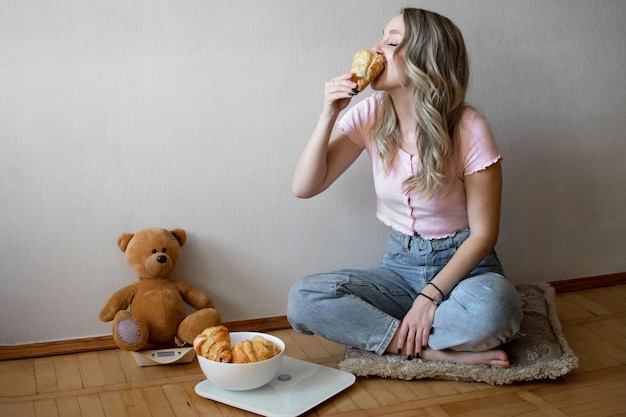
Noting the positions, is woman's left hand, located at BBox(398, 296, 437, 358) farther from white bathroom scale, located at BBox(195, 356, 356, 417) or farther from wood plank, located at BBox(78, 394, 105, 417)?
wood plank, located at BBox(78, 394, 105, 417)

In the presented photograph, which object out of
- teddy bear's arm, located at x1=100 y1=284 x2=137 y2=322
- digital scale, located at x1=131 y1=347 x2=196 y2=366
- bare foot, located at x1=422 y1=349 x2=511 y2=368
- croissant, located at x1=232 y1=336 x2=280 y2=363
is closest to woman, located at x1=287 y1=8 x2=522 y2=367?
bare foot, located at x1=422 y1=349 x2=511 y2=368

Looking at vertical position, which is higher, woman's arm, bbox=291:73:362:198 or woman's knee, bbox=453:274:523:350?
woman's arm, bbox=291:73:362:198

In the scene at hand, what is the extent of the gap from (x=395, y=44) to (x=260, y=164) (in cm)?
47

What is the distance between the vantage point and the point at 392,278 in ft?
6.30

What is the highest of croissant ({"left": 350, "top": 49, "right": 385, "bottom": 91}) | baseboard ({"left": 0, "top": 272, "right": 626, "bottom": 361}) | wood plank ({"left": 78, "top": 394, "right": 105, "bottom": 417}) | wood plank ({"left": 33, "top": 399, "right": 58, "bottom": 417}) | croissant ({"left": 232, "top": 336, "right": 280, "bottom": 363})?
croissant ({"left": 350, "top": 49, "right": 385, "bottom": 91})

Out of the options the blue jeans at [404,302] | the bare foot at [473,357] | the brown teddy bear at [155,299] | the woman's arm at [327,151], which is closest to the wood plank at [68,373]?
the brown teddy bear at [155,299]

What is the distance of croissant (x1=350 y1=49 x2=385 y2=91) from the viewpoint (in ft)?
5.74

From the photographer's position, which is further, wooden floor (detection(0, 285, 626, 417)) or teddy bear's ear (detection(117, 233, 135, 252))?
teddy bear's ear (detection(117, 233, 135, 252))

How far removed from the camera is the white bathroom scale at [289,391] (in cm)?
163

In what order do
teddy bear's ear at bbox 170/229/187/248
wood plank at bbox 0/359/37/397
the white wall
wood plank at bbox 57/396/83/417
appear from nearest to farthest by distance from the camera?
1. wood plank at bbox 57/396/83/417
2. wood plank at bbox 0/359/37/397
3. the white wall
4. teddy bear's ear at bbox 170/229/187/248

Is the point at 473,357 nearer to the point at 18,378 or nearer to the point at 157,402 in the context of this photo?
the point at 157,402

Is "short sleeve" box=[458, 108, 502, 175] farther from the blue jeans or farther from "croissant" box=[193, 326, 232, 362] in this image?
"croissant" box=[193, 326, 232, 362]

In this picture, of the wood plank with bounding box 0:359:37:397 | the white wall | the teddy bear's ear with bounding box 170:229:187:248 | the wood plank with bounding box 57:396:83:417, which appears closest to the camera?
the wood plank with bounding box 57:396:83:417

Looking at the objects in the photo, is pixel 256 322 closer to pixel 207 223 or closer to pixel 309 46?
pixel 207 223
